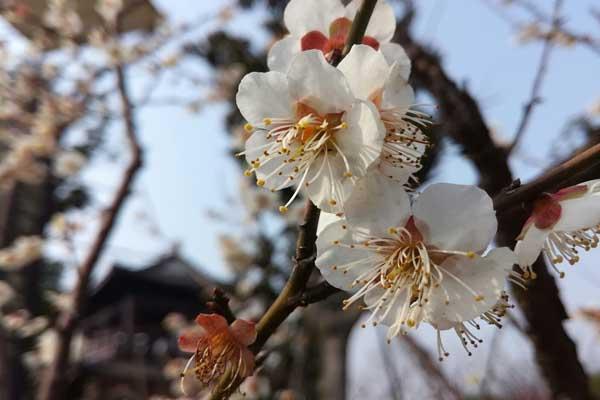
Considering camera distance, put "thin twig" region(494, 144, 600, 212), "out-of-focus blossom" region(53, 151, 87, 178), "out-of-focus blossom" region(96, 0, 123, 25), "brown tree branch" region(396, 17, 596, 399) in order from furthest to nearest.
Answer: "out-of-focus blossom" region(53, 151, 87, 178)
"out-of-focus blossom" region(96, 0, 123, 25)
"brown tree branch" region(396, 17, 596, 399)
"thin twig" region(494, 144, 600, 212)

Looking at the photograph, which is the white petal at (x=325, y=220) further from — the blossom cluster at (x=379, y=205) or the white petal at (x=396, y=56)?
the white petal at (x=396, y=56)

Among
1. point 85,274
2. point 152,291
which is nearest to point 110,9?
point 85,274

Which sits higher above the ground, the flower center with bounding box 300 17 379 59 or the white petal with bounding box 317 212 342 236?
the flower center with bounding box 300 17 379 59

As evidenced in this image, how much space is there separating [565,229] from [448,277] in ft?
0.31

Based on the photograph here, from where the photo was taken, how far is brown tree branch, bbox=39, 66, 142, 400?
1828mm

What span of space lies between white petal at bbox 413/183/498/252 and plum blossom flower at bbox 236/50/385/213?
0.20 ft

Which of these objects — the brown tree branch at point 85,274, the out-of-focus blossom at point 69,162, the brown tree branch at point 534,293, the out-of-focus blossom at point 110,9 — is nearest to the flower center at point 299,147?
the brown tree branch at point 534,293

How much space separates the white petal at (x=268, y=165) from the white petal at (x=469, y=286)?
150 millimetres

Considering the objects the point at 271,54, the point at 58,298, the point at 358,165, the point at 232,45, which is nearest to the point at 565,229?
the point at 358,165

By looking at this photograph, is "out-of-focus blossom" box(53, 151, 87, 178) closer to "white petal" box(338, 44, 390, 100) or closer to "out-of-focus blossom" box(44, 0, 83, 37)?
"out-of-focus blossom" box(44, 0, 83, 37)

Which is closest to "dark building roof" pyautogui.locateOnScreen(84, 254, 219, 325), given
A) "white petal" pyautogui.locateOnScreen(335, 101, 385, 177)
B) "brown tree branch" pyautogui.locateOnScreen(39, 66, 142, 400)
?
"brown tree branch" pyautogui.locateOnScreen(39, 66, 142, 400)

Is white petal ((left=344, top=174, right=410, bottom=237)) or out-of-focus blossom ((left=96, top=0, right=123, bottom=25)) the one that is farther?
out-of-focus blossom ((left=96, top=0, right=123, bottom=25))

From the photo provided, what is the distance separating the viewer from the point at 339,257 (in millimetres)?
396

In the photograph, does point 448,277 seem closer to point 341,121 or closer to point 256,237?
point 341,121
